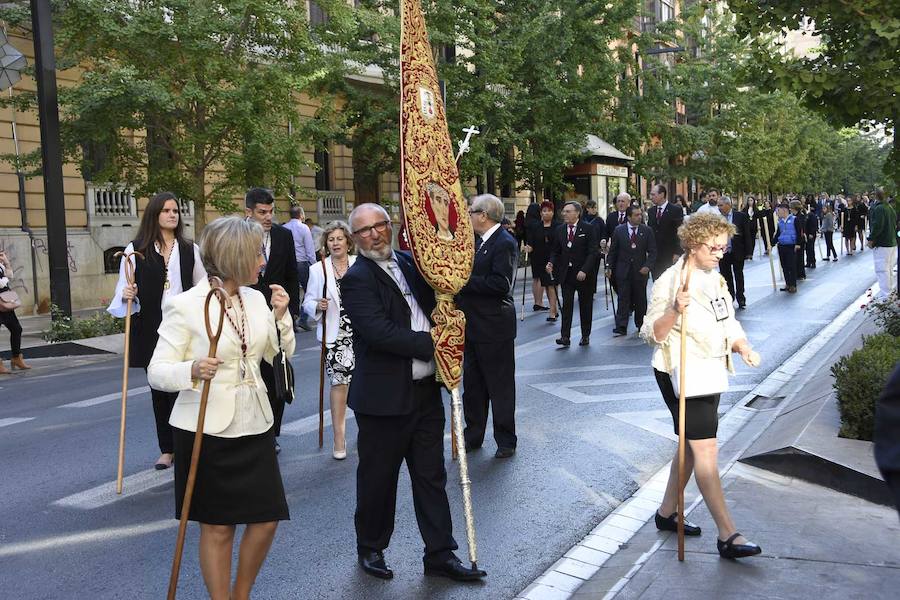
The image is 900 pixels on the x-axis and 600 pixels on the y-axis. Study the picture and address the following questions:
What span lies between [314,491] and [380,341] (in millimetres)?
2151

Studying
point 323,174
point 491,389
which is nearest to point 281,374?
point 491,389

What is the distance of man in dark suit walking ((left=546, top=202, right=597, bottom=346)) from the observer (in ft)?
41.7

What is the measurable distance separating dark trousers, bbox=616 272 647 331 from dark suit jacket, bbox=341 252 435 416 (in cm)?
917

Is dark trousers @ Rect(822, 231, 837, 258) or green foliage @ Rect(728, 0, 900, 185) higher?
green foliage @ Rect(728, 0, 900, 185)

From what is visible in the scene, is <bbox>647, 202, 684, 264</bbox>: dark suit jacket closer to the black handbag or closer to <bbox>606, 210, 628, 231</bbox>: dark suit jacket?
<bbox>606, 210, 628, 231</bbox>: dark suit jacket

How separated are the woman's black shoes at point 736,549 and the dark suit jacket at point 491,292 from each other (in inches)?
109

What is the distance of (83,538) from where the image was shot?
17.8 feet

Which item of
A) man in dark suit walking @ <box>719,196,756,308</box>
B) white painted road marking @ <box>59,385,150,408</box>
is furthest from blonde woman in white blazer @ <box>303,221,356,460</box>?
man in dark suit walking @ <box>719,196,756,308</box>

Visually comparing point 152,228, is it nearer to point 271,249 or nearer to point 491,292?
point 271,249

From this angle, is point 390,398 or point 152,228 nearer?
point 390,398

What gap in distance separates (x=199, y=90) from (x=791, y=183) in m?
56.6

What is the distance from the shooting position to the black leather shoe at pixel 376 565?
15.5 feet

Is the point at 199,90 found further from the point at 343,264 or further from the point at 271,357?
the point at 271,357

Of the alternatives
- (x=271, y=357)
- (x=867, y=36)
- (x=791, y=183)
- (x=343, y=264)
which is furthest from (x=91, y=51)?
(x=791, y=183)
